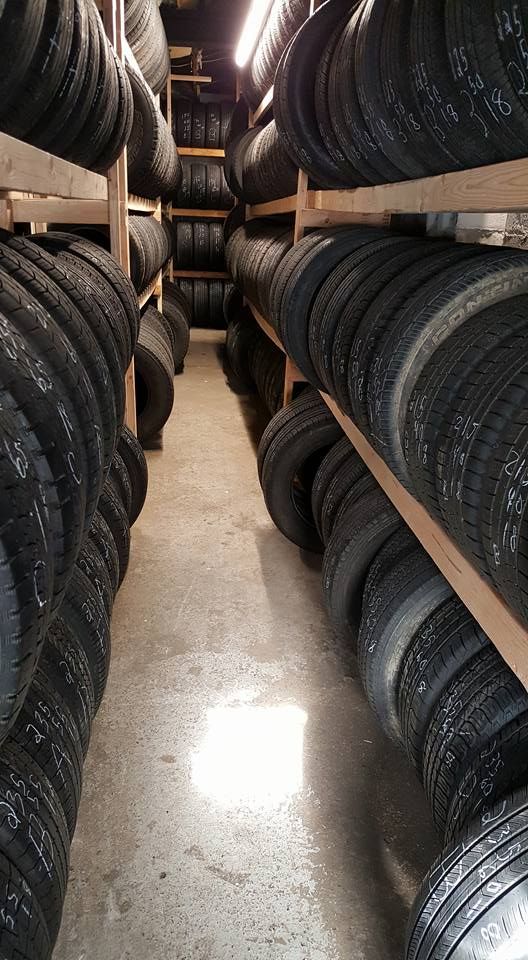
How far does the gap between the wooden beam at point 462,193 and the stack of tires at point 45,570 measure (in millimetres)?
→ 898

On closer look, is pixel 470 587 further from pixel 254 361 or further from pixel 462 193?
pixel 254 361

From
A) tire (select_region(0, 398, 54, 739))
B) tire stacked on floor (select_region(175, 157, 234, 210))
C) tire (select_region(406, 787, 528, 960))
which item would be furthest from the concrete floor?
tire stacked on floor (select_region(175, 157, 234, 210))

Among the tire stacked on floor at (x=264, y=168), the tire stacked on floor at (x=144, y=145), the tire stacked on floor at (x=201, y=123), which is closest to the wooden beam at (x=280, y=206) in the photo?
the tire stacked on floor at (x=264, y=168)

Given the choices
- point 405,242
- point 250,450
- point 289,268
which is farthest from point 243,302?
point 405,242

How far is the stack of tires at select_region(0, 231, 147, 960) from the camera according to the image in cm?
88

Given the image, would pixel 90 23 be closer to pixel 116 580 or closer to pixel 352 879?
pixel 116 580

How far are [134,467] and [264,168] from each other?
2.42 m

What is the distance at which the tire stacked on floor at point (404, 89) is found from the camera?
50.1 inches

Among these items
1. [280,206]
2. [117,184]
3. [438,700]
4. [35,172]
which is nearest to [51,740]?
[438,700]

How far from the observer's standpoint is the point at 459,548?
1.36m

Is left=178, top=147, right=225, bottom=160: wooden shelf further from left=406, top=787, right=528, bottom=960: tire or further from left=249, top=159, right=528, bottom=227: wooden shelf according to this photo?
left=406, top=787, right=528, bottom=960: tire

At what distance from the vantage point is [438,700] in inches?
59.7

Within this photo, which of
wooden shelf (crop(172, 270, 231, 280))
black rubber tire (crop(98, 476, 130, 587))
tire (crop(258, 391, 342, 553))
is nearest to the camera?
black rubber tire (crop(98, 476, 130, 587))

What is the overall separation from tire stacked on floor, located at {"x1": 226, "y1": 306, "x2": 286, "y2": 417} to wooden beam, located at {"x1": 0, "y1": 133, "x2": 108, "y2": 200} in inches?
99.1
